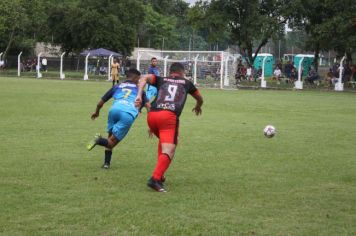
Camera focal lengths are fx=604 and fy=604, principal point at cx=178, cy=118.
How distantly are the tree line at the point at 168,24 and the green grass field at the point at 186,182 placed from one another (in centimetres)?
2938

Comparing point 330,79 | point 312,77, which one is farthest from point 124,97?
point 312,77

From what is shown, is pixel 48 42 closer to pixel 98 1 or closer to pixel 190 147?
pixel 98 1

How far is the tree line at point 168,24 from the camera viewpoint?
43.6 metres

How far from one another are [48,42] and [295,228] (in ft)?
207

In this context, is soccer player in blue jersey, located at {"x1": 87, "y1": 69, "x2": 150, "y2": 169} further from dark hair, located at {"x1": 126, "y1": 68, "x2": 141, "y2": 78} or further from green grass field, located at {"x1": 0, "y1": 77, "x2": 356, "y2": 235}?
green grass field, located at {"x1": 0, "y1": 77, "x2": 356, "y2": 235}

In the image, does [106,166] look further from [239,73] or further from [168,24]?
[168,24]

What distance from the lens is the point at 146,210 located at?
6777 millimetres

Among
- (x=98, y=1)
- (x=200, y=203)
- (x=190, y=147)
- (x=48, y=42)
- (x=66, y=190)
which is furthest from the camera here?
(x=48, y=42)

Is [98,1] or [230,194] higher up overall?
[98,1]

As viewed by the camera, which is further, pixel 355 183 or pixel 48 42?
pixel 48 42

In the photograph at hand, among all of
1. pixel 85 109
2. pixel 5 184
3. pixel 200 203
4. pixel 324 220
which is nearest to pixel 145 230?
pixel 200 203

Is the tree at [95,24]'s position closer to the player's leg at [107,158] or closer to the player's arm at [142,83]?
the player's leg at [107,158]

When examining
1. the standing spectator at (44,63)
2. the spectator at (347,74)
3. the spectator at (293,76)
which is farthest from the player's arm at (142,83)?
the standing spectator at (44,63)

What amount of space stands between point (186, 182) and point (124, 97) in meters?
2.10
